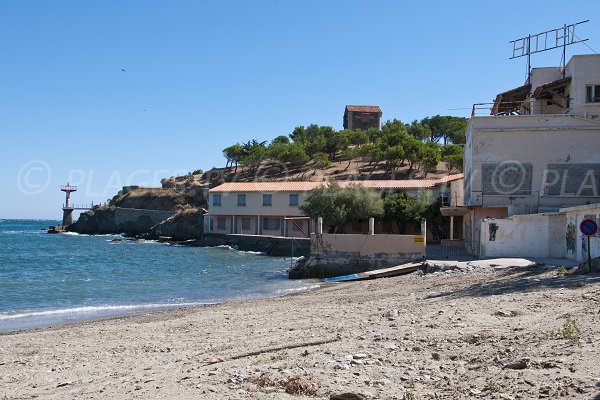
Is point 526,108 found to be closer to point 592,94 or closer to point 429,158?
point 592,94

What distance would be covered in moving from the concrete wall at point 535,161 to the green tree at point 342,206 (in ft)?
55.5

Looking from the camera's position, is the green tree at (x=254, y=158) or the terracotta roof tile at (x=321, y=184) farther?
the green tree at (x=254, y=158)

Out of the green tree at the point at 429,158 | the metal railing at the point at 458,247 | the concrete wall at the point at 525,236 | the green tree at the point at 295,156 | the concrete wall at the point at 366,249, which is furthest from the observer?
the green tree at the point at 295,156

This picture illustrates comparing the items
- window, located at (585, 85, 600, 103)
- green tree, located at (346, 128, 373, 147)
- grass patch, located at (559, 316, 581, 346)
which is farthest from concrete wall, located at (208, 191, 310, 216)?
grass patch, located at (559, 316, 581, 346)

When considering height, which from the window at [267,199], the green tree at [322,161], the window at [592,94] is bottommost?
the window at [267,199]

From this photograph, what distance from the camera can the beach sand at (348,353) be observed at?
25.6 feet

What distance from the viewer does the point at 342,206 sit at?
5362 cm

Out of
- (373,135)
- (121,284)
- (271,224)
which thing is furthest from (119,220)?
(121,284)

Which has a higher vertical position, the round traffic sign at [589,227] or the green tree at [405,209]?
the green tree at [405,209]

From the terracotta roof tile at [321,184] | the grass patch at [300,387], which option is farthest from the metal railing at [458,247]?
the grass patch at [300,387]

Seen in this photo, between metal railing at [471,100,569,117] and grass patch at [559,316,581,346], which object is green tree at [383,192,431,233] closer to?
metal railing at [471,100,569,117]

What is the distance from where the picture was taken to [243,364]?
966 cm

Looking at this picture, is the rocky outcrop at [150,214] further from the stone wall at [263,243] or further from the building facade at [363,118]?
the building facade at [363,118]

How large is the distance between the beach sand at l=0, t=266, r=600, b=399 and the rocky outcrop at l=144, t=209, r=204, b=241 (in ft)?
215
